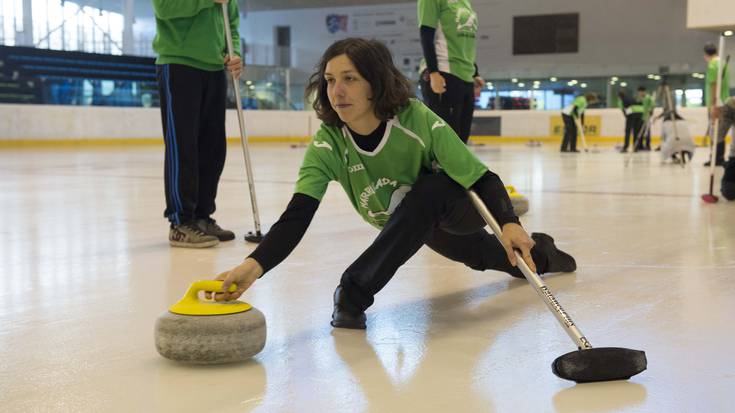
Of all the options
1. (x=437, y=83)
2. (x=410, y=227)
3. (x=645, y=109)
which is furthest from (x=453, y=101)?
(x=645, y=109)

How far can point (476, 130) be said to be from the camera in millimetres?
22750

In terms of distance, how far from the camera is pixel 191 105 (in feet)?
12.1

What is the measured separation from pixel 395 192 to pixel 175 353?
733 mm

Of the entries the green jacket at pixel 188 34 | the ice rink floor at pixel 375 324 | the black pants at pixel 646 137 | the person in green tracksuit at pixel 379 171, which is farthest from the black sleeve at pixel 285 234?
the black pants at pixel 646 137

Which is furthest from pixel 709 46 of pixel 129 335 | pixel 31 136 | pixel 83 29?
pixel 83 29

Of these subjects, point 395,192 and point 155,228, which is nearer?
point 395,192

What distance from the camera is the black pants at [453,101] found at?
431 cm

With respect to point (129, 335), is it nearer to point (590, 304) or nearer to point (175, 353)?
point (175, 353)

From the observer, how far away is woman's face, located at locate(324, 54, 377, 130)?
2006 mm

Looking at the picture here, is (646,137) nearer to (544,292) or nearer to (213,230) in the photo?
(213,230)

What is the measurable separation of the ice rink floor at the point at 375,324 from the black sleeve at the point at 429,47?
882 mm

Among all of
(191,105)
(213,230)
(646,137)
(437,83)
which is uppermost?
(437,83)

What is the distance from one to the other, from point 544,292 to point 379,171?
0.55 metres

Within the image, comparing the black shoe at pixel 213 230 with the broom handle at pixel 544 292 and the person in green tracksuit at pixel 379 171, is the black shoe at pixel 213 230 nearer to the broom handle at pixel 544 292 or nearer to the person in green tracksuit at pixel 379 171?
the person in green tracksuit at pixel 379 171
